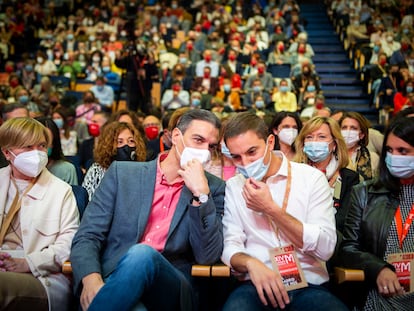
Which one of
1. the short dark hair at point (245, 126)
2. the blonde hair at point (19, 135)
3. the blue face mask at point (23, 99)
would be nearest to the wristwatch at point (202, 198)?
the short dark hair at point (245, 126)

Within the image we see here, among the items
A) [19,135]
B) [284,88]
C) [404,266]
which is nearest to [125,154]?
[19,135]

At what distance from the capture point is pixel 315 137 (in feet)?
10.4

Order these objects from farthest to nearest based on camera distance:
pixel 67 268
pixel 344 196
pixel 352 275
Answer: pixel 344 196 < pixel 67 268 < pixel 352 275

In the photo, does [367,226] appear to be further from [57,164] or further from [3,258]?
[57,164]

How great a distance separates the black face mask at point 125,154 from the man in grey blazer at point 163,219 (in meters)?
1.04

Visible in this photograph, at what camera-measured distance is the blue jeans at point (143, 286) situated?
6.05ft

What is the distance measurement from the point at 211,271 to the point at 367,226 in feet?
2.52

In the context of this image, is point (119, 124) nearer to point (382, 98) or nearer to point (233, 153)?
point (233, 153)

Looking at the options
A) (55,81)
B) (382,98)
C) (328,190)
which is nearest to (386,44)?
(382,98)

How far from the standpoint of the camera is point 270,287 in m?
2.01

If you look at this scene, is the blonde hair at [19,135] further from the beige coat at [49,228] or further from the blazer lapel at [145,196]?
the blazer lapel at [145,196]

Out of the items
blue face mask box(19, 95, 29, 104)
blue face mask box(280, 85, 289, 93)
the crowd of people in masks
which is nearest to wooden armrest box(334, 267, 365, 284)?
the crowd of people in masks

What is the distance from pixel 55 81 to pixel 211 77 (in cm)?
366

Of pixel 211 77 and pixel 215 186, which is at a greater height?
pixel 215 186
